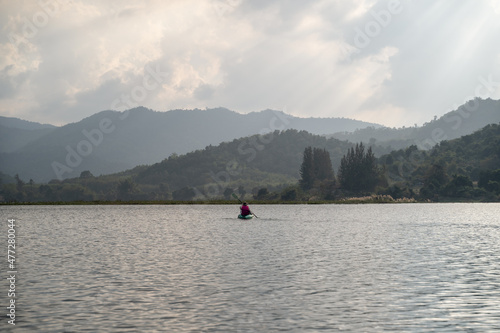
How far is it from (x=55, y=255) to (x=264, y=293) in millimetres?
27648

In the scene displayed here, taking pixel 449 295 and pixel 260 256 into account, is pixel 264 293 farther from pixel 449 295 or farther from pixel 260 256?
pixel 260 256

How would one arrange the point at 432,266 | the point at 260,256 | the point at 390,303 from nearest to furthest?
the point at 390,303, the point at 432,266, the point at 260,256

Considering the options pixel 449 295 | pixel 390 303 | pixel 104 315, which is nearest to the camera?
pixel 104 315

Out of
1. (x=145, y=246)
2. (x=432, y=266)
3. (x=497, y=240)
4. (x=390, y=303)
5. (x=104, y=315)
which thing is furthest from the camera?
(x=497, y=240)

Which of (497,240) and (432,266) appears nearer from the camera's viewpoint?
(432,266)

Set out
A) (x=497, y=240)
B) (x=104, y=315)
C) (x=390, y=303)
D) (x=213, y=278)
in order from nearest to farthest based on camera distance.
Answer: (x=104, y=315), (x=390, y=303), (x=213, y=278), (x=497, y=240)

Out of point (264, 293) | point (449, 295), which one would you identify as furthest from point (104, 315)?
→ point (449, 295)

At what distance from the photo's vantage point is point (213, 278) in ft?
125

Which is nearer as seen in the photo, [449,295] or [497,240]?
[449,295]

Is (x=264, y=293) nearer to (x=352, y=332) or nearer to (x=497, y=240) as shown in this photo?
(x=352, y=332)

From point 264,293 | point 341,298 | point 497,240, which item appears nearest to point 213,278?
point 264,293

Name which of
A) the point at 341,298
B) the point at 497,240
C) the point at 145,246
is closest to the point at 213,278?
the point at 341,298

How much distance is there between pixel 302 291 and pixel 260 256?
19.4 metres

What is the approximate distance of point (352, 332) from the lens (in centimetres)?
2327
